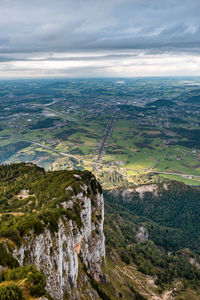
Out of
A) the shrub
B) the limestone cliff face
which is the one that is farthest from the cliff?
the shrub

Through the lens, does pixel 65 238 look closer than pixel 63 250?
No

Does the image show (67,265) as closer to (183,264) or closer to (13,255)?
(13,255)

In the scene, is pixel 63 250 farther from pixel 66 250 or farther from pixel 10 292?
pixel 10 292

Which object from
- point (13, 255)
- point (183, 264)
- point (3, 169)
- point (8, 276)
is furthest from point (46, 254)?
point (183, 264)

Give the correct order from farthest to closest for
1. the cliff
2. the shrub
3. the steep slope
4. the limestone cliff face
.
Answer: the cliff < the limestone cliff face < the steep slope < the shrub

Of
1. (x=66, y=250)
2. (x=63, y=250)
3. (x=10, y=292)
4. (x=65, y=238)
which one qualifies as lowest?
(x=66, y=250)

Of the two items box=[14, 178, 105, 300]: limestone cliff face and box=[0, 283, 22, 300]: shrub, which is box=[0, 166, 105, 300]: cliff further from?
box=[0, 283, 22, 300]: shrub

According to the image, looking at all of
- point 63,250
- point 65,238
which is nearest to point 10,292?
point 63,250

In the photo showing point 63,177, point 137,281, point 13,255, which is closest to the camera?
point 13,255
